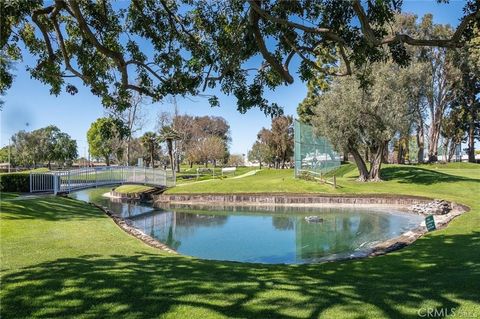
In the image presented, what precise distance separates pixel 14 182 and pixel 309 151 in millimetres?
21712

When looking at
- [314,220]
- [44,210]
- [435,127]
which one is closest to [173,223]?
[44,210]

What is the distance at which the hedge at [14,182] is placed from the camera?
744 inches

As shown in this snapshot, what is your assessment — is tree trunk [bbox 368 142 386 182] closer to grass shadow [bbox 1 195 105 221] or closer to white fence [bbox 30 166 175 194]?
white fence [bbox 30 166 175 194]

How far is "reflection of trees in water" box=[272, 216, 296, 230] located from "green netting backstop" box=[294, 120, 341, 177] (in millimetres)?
10177

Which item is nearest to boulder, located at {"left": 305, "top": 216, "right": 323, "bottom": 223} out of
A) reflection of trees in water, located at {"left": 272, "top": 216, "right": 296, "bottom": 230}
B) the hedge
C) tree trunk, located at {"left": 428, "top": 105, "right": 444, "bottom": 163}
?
reflection of trees in water, located at {"left": 272, "top": 216, "right": 296, "bottom": 230}

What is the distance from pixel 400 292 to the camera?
512 cm

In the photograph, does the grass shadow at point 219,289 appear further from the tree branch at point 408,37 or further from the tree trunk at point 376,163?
the tree trunk at point 376,163

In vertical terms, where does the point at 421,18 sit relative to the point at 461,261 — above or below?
above

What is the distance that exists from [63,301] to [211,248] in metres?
8.70

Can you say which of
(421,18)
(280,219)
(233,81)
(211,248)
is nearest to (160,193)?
(280,219)

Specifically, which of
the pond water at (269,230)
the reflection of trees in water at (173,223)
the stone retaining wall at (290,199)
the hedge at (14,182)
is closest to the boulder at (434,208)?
the pond water at (269,230)

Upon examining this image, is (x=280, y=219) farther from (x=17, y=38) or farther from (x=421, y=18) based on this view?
(x=421, y=18)

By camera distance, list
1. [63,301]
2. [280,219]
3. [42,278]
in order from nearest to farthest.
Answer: [63,301]
[42,278]
[280,219]

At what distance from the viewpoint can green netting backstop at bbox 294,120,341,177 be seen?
29969 mm
